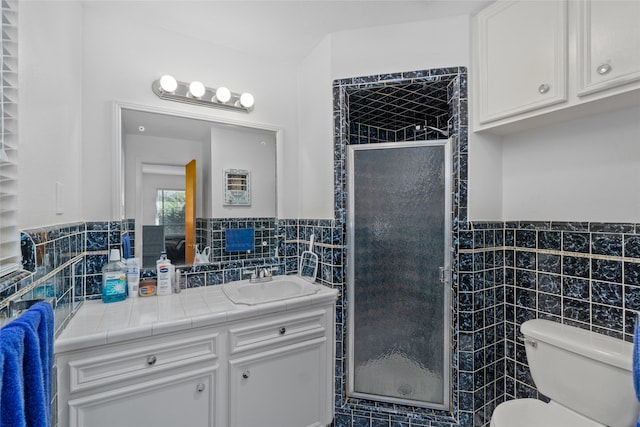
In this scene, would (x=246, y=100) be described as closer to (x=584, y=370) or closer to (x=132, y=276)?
(x=132, y=276)

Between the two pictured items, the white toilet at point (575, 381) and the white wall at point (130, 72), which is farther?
the white wall at point (130, 72)

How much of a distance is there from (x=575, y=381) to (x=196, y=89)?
2.51 meters

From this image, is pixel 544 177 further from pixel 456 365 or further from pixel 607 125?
pixel 456 365

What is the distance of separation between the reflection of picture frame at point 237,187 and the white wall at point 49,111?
0.79 m

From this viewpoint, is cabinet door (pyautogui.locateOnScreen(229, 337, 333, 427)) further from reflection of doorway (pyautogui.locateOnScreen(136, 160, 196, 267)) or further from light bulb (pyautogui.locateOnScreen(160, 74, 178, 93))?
light bulb (pyautogui.locateOnScreen(160, 74, 178, 93))

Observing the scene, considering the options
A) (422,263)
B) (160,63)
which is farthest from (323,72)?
(422,263)

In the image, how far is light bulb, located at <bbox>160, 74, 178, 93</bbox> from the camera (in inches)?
69.8

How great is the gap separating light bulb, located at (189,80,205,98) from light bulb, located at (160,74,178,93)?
0.31 feet

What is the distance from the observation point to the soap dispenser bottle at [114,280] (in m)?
1.59

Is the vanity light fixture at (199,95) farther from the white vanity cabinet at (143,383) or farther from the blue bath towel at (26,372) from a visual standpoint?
the blue bath towel at (26,372)

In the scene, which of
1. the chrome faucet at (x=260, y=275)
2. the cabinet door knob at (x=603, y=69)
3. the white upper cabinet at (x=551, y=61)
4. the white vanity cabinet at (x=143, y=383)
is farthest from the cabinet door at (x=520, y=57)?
the white vanity cabinet at (x=143, y=383)

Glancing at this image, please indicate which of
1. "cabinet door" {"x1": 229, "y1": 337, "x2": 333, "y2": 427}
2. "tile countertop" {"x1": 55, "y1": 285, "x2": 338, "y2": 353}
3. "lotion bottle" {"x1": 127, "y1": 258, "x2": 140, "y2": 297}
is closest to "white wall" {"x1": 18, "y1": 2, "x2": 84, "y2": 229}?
"lotion bottle" {"x1": 127, "y1": 258, "x2": 140, "y2": 297}

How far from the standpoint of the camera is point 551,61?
1.38 metres

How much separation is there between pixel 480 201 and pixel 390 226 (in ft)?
1.82
